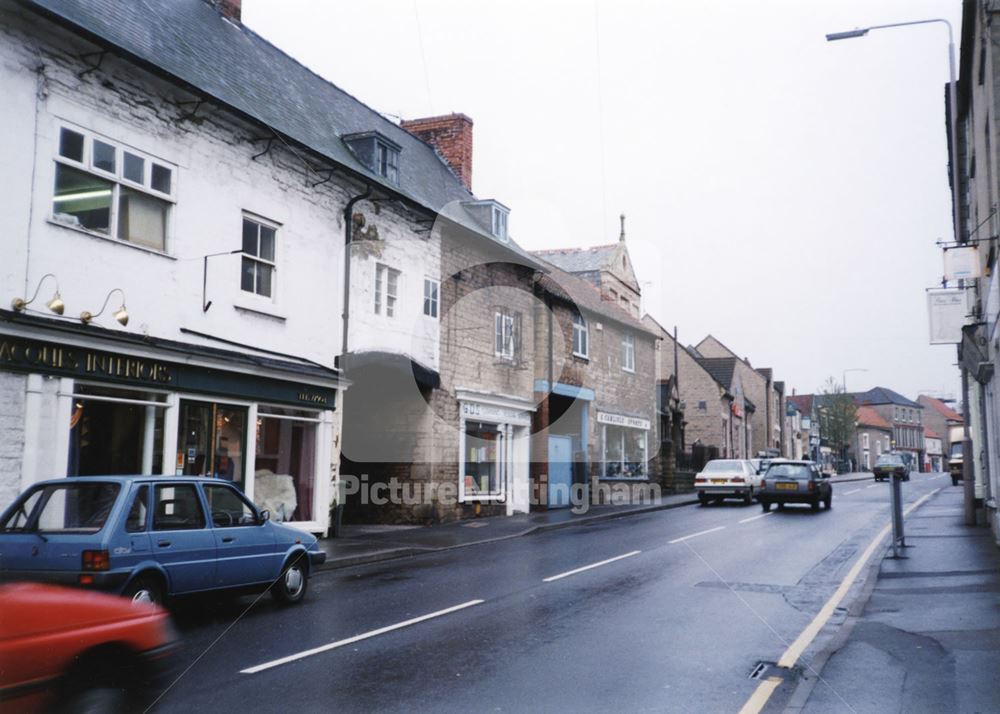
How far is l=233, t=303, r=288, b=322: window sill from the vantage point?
49.7 feet

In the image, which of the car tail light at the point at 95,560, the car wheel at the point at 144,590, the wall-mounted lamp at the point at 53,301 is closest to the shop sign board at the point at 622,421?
the wall-mounted lamp at the point at 53,301

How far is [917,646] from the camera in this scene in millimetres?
7695

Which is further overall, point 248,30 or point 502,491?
point 502,491

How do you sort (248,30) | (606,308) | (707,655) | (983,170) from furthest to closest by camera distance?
1. (606,308)
2. (248,30)
3. (983,170)
4. (707,655)

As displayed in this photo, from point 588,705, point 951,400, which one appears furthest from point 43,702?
point 951,400

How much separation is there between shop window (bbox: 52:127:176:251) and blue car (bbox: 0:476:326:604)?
5.24 metres

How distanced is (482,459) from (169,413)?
11.5m

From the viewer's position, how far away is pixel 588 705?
233 inches

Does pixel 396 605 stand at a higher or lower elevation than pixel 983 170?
lower

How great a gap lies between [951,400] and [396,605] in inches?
5995

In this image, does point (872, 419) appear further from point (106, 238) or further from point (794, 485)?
point (106, 238)

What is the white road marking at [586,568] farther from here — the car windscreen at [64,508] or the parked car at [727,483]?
the parked car at [727,483]

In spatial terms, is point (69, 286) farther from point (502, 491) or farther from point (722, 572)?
point (502, 491)

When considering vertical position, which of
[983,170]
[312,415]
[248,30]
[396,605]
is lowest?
[396,605]
